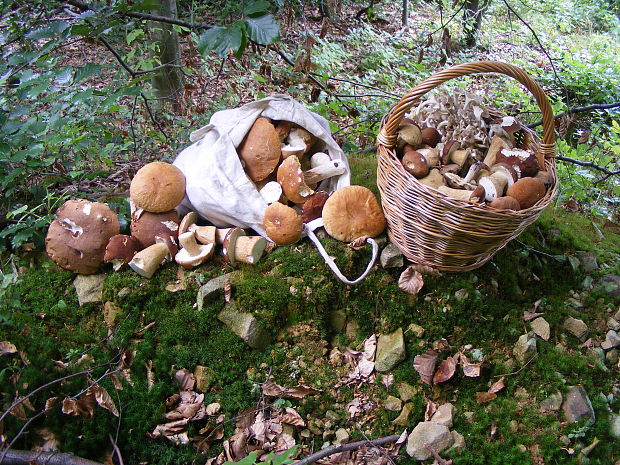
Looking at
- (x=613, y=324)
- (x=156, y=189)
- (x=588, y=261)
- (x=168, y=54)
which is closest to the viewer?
(x=156, y=189)

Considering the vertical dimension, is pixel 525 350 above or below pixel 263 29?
below

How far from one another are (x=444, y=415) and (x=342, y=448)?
0.65m

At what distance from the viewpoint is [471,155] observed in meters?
2.71

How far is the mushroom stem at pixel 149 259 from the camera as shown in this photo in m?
2.71

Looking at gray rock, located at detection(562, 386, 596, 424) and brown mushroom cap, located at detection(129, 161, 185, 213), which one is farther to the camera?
brown mushroom cap, located at detection(129, 161, 185, 213)

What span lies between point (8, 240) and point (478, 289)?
10.7ft

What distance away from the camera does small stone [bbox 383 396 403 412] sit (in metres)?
2.46

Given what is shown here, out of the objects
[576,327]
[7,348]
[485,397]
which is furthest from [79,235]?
[576,327]

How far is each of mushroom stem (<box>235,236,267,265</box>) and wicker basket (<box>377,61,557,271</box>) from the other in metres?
0.84

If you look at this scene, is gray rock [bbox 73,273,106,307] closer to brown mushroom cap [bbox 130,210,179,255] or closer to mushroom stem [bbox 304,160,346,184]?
brown mushroom cap [bbox 130,210,179,255]

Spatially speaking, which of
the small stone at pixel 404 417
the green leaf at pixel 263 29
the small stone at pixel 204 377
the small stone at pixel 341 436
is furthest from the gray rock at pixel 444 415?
the green leaf at pixel 263 29

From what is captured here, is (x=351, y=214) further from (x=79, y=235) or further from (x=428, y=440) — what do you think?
(x=79, y=235)

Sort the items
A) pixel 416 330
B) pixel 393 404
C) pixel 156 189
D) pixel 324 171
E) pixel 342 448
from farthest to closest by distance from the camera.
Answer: pixel 324 171 → pixel 156 189 → pixel 416 330 → pixel 393 404 → pixel 342 448

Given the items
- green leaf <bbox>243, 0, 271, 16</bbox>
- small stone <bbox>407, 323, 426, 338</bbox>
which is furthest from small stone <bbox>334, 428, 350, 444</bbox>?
green leaf <bbox>243, 0, 271, 16</bbox>
